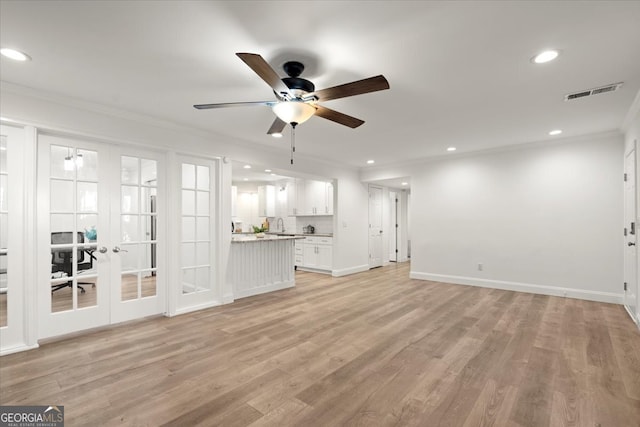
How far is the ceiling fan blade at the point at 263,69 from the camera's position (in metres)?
1.88

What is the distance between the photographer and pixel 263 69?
2031mm

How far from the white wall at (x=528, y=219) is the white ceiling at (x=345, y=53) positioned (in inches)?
44.7

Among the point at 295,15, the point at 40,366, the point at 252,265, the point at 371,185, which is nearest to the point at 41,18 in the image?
the point at 295,15

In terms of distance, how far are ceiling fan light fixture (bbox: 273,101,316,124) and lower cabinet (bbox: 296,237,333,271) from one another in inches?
183

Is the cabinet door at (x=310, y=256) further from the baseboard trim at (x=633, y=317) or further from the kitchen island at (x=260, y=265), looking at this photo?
the baseboard trim at (x=633, y=317)

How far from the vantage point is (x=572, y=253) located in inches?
189

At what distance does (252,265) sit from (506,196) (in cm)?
461

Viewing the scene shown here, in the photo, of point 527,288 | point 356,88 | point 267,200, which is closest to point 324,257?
point 267,200

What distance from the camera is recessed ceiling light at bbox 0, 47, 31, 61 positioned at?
2.30 m

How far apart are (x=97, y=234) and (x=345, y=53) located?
3.33 meters

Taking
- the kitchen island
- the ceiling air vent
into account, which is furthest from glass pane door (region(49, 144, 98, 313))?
the ceiling air vent

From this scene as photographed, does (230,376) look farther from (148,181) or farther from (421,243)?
(421,243)

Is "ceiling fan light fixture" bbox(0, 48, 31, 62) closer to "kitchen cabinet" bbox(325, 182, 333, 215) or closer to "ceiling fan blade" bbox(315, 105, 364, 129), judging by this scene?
"ceiling fan blade" bbox(315, 105, 364, 129)
